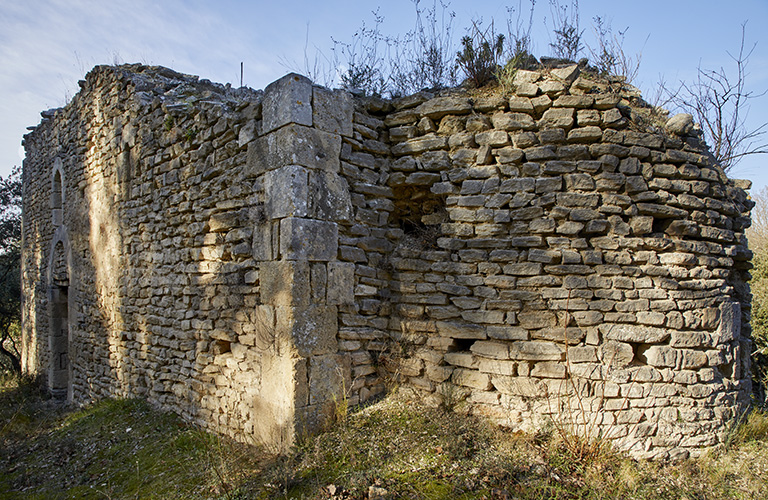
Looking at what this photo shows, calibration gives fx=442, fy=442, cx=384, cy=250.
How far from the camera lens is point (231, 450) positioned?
4.03 meters

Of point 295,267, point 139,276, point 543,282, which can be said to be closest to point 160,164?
point 139,276

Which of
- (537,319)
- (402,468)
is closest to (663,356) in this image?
(537,319)

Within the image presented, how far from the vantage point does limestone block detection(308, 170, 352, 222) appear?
397 cm

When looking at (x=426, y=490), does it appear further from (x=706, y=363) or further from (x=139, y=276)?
(x=139, y=276)

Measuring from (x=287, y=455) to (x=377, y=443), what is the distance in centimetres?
78

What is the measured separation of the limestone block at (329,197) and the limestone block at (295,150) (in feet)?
0.30

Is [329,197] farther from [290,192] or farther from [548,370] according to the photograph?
[548,370]

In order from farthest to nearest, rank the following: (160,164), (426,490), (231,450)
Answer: (160,164) < (231,450) < (426,490)

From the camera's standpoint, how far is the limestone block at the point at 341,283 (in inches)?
158

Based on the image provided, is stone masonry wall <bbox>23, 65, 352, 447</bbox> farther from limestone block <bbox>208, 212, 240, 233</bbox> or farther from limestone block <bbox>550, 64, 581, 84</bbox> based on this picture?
limestone block <bbox>550, 64, 581, 84</bbox>

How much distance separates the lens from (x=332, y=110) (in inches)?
166

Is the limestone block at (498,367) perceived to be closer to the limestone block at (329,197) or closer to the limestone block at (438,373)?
the limestone block at (438,373)

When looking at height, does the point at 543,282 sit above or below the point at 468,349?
above

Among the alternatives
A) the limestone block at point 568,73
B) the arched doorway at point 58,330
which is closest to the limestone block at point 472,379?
the limestone block at point 568,73
